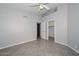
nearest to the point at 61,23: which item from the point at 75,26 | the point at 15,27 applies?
the point at 75,26

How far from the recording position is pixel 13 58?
3.08ft

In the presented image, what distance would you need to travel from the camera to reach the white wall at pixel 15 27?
407cm

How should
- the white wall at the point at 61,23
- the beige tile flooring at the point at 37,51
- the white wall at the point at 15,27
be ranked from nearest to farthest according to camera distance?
the beige tile flooring at the point at 37,51
the white wall at the point at 15,27
the white wall at the point at 61,23

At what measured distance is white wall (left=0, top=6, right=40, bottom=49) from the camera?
4.07 metres

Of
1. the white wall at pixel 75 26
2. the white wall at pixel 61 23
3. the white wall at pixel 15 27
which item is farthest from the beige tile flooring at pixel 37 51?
the white wall at pixel 61 23

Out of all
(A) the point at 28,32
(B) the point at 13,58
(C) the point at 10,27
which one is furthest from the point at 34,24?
(B) the point at 13,58

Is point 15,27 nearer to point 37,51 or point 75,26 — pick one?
point 37,51

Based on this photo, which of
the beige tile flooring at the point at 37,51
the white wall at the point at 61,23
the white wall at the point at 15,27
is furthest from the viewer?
the white wall at the point at 61,23

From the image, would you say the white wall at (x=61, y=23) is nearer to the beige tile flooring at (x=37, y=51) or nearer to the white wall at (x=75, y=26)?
the white wall at (x=75, y=26)

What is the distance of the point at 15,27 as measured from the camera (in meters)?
4.84

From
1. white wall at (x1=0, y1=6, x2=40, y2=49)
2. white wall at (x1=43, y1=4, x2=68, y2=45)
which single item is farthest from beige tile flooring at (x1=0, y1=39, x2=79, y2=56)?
white wall at (x1=43, y1=4, x2=68, y2=45)

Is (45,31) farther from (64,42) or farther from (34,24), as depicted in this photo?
(64,42)

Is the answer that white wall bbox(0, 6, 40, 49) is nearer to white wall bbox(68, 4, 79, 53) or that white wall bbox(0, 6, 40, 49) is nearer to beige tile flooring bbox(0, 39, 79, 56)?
beige tile flooring bbox(0, 39, 79, 56)

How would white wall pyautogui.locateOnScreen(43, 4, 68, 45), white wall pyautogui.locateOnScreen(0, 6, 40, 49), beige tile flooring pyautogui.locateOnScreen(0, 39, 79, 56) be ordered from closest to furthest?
beige tile flooring pyautogui.locateOnScreen(0, 39, 79, 56), white wall pyautogui.locateOnScreen(0, 6, 40, 49), white wall pyautogui.locateOnScreen(43, 4, 68, 45)
